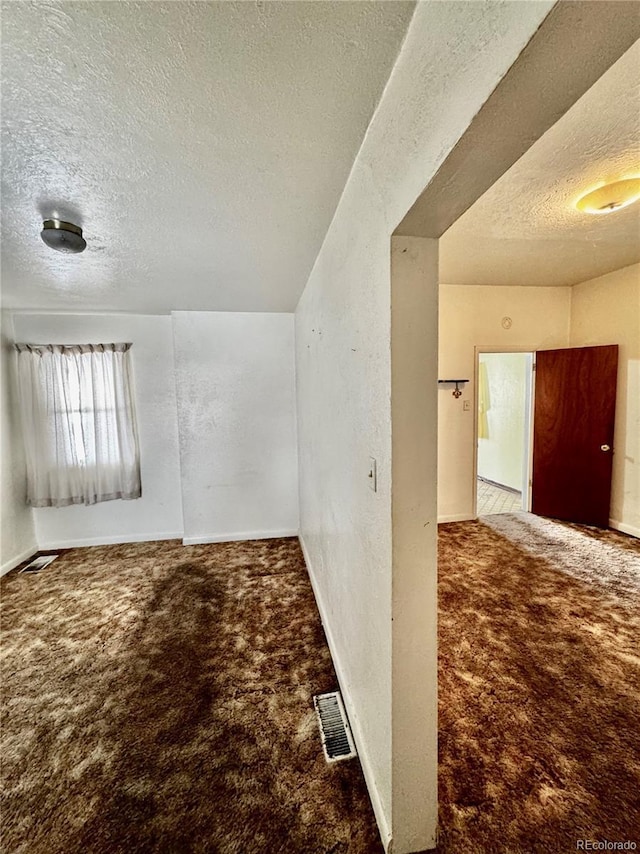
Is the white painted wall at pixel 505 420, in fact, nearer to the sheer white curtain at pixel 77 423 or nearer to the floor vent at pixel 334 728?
the floor vent at pixel 334 728

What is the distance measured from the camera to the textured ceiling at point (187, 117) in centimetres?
77

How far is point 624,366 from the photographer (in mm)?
3441

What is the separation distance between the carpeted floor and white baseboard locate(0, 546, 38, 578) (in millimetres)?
431

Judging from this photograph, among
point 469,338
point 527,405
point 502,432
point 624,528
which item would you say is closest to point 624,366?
point 527,405

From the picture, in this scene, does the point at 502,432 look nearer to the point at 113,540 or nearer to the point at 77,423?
the point at 113,540

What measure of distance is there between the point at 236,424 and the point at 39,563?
2230 millimetres

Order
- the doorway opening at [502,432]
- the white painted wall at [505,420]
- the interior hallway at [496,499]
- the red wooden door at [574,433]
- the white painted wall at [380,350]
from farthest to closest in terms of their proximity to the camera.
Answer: the white painted wall at [505,420] < the doorway opening at [502,432] < the interior hallway at [496,499] < the red wooden door at [574,433] < the white painted wall at [380,350]

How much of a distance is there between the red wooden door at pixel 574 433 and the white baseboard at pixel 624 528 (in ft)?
0.29

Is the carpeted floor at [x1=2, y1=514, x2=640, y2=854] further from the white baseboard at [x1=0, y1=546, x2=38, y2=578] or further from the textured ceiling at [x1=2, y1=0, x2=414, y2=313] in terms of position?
the textured ceiling at [x1=2, y1=0, x2=414, y2=313]

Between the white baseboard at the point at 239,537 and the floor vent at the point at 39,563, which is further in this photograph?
the white baseboard at the point at 239,537

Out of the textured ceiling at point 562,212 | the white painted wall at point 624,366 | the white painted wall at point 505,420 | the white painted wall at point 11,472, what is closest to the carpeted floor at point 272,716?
the white painted wall at point 11,472

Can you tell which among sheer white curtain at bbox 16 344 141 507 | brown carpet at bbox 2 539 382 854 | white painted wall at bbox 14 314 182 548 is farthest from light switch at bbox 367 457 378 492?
sheer white curtain at bbox 16 344 141 507

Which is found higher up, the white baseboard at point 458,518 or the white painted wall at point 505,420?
the white painted wall at point 505,420

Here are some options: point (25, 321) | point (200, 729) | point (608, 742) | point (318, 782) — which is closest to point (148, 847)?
point (200, 729)
